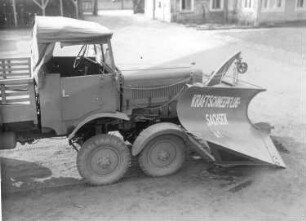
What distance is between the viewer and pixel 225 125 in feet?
20.0

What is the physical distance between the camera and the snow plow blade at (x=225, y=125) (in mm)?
5750

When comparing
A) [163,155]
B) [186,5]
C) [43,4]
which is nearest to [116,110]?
[163,155]

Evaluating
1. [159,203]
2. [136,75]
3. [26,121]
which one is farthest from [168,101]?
[26,121]

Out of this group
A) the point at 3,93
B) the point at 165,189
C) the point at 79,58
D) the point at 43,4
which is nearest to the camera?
the point at 3,93

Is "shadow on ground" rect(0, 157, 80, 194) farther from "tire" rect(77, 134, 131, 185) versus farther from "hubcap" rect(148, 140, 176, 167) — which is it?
"hubcap" rect(148, 140, 176, 167)

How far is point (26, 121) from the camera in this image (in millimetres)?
5520

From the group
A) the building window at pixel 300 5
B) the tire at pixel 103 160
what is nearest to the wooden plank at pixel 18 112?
the tire at pixel 103 160

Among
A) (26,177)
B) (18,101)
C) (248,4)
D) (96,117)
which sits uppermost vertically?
(248,4)

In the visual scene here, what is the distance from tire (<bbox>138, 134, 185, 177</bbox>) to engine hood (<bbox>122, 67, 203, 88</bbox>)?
33.1 inches

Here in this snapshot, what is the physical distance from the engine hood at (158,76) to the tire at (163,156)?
2.76ft

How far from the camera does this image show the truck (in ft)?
17.9

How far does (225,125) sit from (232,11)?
23.6 m

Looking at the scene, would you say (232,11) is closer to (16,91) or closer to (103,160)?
(103,160)

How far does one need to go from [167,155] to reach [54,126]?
167 centimetres
